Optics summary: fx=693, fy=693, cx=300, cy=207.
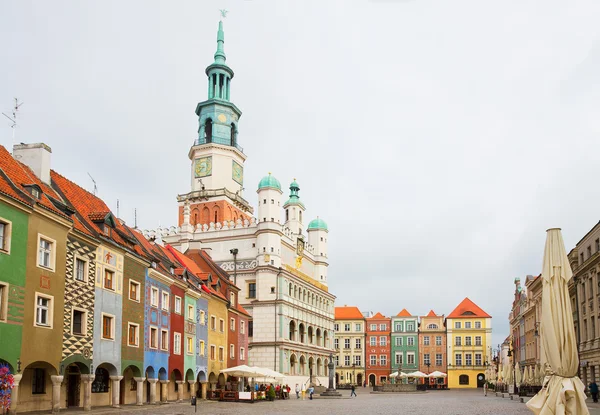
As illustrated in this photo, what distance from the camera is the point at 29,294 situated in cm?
2480

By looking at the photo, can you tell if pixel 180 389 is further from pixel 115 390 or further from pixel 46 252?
pixel 46 252

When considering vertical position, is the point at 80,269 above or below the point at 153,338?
above

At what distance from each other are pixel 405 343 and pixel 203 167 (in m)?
59.2

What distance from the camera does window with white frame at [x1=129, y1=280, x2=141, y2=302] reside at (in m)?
34.9

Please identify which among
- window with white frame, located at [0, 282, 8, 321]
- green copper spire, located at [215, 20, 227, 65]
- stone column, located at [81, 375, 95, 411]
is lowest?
stone column, located at [81, 375, 95, 411]

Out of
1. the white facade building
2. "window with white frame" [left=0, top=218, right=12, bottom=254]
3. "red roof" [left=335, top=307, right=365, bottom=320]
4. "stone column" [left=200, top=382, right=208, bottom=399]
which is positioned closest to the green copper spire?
the white facade building

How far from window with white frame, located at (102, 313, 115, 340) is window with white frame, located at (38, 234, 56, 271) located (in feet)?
18.4

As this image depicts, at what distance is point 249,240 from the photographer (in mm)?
79562

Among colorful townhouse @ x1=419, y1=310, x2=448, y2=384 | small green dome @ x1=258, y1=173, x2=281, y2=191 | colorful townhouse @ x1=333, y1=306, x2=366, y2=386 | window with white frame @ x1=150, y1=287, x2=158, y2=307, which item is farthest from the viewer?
colorful townhouse @ x1=333, y1=306, x2=366, y2=386

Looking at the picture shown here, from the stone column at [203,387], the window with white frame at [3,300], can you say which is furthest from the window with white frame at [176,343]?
the window with white frame at [3,300]

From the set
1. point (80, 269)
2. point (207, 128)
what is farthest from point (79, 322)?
point (207, 128)

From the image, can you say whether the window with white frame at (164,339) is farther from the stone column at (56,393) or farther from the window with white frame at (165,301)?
the stone column at (56,393)

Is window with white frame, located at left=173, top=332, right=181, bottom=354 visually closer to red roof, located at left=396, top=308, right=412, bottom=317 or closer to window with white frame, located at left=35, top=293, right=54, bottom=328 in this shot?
window with white frame, located at left=35, top=293, right=54, bottom=328

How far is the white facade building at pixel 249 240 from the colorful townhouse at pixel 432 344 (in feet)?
124
